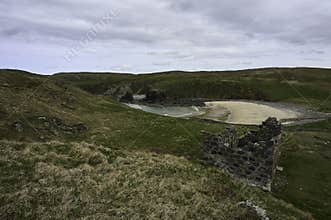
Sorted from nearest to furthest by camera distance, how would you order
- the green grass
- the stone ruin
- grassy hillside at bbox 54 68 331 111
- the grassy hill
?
the grassy hill < the green grass < the stone ruin < grassy hillside at bbox 54 68 331 111

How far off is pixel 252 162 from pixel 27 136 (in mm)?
20511

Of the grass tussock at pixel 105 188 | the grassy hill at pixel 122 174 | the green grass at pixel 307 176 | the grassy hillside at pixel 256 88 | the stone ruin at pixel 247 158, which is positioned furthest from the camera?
the grassy hillside at pixel 256 88

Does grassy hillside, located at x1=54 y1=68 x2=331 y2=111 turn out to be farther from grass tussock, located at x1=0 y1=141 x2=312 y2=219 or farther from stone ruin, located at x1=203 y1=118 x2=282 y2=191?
grass tussock, located at x1=0 y1=141 x2=312 y2=219

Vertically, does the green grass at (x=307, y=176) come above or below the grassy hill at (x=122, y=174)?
below

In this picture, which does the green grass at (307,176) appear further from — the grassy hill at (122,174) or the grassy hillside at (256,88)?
the grassy hillside at (256,88)

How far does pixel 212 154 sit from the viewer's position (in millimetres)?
28781

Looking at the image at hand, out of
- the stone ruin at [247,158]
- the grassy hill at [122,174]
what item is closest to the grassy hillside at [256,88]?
the grassy hill at [122,174]

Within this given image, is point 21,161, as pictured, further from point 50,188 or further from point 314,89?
point 314,89

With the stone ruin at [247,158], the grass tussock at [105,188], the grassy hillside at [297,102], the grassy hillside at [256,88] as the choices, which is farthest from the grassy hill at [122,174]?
the grassy hillside at [256,88]

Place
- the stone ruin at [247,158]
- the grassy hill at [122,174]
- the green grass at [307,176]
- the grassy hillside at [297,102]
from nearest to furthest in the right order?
the grassy hill at [122,174] → the green grass at [307,176] → the stone ruin at [247,158] → the grassy hillside at [297,102]

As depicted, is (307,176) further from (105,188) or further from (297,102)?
(297,102)

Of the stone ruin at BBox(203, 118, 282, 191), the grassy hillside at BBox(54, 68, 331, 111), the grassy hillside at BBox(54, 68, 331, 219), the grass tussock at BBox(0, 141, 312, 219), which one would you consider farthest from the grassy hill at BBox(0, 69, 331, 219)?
the grassy hillside at BBox(54, 68, 331, 111)

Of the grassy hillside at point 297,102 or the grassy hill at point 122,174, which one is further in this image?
the grassy hillside at point 297,102

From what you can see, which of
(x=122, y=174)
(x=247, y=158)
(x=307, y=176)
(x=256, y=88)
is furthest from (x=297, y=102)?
(x=122, y=174)
